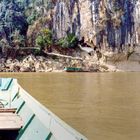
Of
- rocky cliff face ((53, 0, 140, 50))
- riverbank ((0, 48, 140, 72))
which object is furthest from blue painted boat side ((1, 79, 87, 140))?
rocky cliff face ((53, 0, 140, 50))

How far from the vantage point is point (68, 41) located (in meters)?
73.3

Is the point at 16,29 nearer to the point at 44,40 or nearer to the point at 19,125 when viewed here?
the point at 44,40

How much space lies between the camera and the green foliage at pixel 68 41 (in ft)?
239

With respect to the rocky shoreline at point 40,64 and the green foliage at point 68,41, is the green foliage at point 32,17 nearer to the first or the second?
the green foliage at point 68,41

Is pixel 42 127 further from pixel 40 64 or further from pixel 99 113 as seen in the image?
pixel 40 64

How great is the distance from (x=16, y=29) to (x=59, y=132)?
67.9m

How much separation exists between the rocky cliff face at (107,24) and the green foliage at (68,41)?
3.64 feet

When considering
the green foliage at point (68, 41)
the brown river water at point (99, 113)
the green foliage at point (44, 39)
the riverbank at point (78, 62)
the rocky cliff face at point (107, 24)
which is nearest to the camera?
the brown river water at point (99, 113)

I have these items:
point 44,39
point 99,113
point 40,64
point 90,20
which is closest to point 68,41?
point 44,39

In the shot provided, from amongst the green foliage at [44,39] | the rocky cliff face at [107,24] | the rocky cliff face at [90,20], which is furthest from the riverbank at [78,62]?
the rocky cliff face at [107,24]

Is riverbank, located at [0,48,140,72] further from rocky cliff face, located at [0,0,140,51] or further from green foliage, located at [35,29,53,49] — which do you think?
rocky cliff face, located at [0,0,140,51]

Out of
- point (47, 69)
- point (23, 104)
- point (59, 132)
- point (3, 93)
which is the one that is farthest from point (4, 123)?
point (47, 69)

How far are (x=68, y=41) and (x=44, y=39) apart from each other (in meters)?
4.33

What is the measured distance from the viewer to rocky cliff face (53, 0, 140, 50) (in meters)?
73.4
